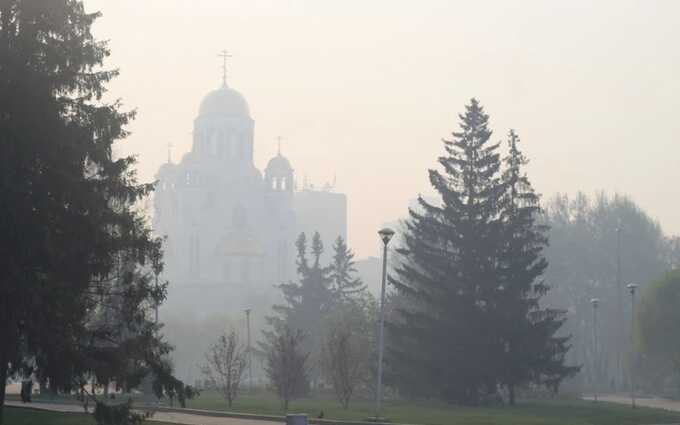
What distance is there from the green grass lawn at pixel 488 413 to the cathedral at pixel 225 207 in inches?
3227

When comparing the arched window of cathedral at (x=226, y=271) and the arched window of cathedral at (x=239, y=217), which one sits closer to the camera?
the arched window of cathedral at (x=226, y=271)

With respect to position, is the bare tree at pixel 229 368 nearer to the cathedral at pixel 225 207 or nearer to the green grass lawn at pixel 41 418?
the green grass lawn at pixel 41 418

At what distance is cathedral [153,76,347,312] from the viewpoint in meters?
131

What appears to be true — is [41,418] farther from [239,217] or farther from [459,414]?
[239,217]

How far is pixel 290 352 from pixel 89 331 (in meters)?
15.4

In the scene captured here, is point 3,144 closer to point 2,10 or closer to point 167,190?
point 2,10

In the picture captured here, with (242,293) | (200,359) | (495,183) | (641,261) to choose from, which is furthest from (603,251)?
(242,293)

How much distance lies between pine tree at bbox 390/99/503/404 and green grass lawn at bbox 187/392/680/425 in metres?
1.27

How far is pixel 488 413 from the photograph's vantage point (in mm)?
40594

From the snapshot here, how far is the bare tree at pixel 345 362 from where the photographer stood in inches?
1649

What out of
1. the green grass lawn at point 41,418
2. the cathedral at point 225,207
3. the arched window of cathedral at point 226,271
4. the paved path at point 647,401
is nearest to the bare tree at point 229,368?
the green grass lawn at point 41,418

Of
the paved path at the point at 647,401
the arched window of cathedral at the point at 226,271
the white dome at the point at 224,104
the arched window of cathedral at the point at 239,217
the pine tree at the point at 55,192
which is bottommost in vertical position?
the paved path at the point at 647,401

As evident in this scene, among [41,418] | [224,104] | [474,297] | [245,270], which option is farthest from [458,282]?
[224,104]

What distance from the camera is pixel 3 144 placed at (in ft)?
83.5
